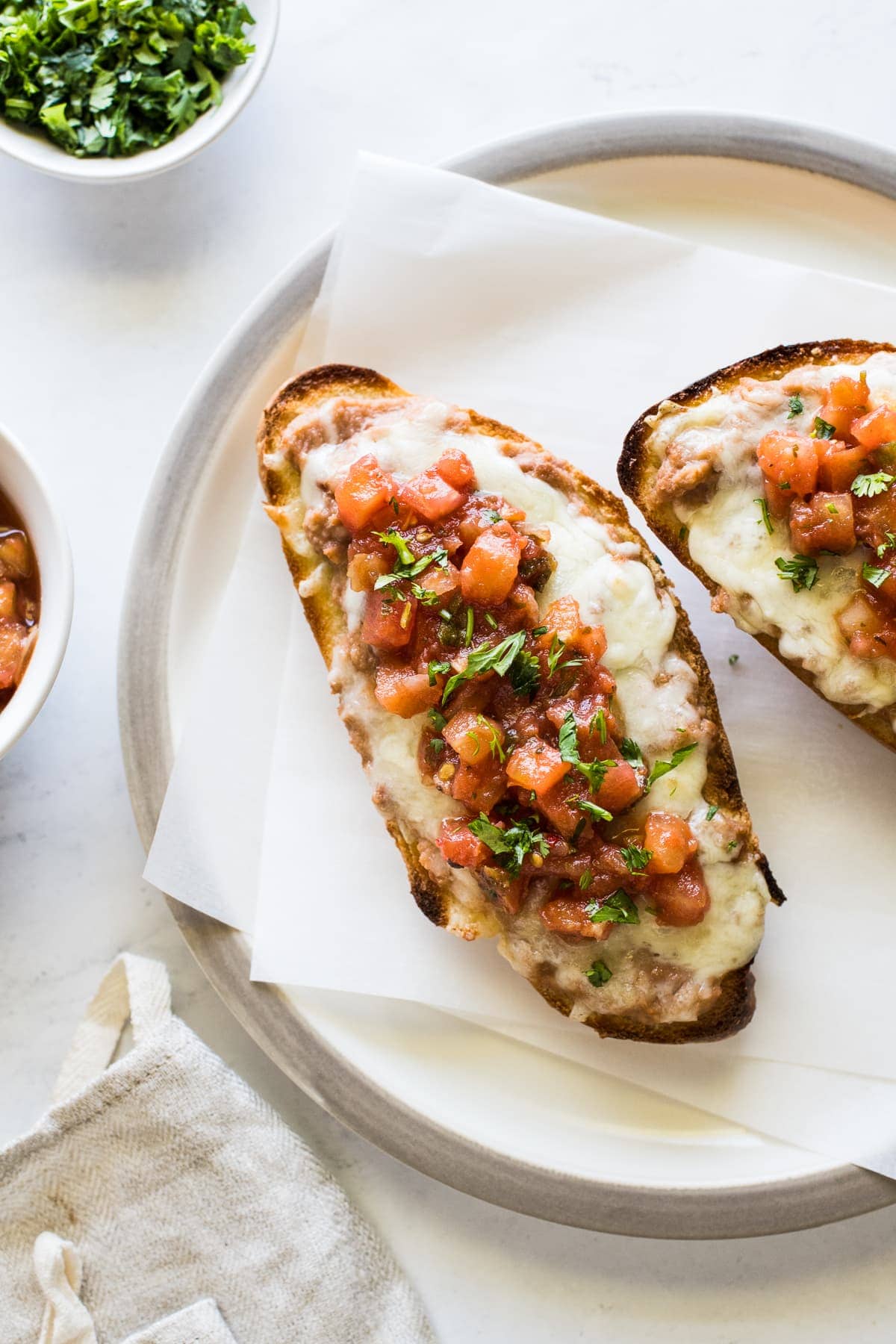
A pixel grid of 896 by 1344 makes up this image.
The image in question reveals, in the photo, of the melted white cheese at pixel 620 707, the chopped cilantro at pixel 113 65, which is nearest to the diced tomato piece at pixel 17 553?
the melted white cheese at pixel 620 707

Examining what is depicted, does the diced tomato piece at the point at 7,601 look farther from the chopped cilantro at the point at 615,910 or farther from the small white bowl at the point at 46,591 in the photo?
the chopped cilantro at the point at 615,910

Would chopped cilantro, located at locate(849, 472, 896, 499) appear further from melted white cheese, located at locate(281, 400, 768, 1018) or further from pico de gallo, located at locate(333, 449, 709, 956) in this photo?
pico de gallo, located at locate(333, 449, 709, 956)

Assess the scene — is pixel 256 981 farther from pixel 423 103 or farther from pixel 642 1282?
pixel 423 103

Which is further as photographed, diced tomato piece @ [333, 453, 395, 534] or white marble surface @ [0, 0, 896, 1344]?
white marble surface @ [0, 0, 896, 1344]

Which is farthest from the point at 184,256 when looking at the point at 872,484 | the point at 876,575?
the point at 876,575

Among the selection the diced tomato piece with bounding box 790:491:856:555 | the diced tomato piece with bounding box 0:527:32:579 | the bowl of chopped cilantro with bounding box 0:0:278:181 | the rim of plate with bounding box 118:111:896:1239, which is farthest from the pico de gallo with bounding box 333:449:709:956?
the bowl of chopped cilantro with bounding box 0:0:278:181

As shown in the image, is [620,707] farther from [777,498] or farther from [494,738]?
[777,498]
